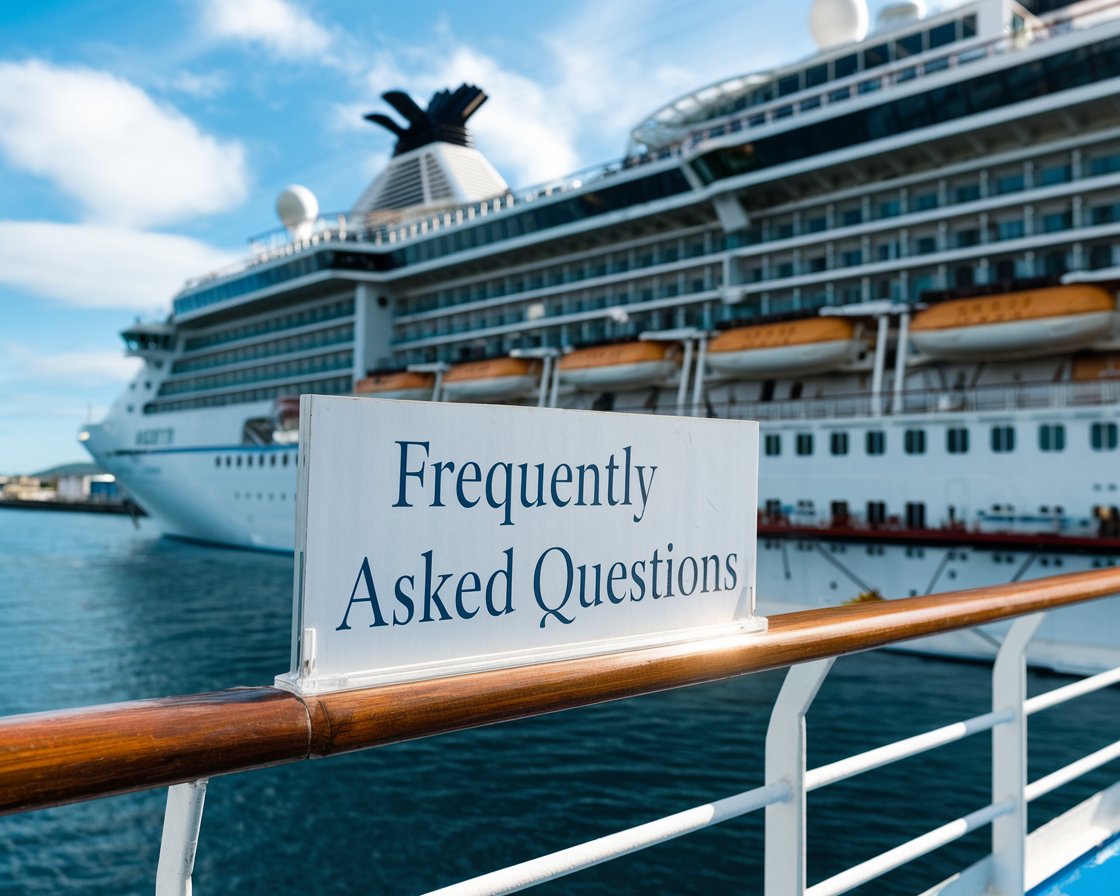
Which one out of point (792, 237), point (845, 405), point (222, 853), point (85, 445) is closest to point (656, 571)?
point (222, 853)

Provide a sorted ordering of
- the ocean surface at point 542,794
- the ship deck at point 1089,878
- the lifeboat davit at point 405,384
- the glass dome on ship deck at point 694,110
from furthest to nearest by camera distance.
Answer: the lifeboat davit at point 405,384 < the glass dome on ship deck at point 694,110 < the ocean surface at point 542,794 < the ship deck at point 1089,878

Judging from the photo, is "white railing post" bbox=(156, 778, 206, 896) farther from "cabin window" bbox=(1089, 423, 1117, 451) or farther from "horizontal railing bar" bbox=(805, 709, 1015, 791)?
"cabin window" bbox=(1089, 423, 1117, 451)

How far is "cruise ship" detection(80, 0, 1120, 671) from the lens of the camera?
1465 centimetres

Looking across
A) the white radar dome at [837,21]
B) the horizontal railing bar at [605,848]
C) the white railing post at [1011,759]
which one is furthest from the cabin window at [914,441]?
the horizontal railing bar at [605,848]

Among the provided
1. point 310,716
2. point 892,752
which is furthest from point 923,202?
point 310,716

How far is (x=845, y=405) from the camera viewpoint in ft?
59.2

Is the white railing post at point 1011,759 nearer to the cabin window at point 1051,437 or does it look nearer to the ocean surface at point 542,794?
the ocean surface at point 542,794

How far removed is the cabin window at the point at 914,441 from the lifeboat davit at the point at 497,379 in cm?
1142

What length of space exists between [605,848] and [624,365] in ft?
68.1

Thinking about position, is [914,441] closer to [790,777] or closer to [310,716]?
[790,777]

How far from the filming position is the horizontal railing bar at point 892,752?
154 cm

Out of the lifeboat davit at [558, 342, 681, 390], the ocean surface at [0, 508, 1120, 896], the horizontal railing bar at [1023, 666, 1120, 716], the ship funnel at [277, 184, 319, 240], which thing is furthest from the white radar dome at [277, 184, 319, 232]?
the horizontal railing bar at [1023, 666, 1120, 716]

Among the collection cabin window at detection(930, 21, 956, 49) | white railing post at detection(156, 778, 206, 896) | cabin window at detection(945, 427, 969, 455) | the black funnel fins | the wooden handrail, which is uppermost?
the black funnel fins

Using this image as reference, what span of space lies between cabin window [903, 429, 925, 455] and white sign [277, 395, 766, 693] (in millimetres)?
14898
